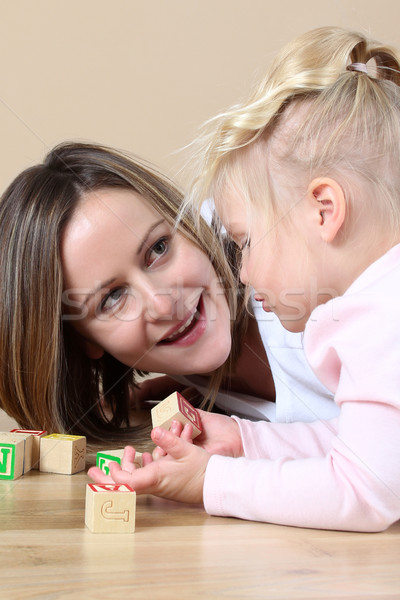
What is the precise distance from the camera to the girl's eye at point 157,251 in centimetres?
135

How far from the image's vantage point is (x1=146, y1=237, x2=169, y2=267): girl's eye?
1.35 m

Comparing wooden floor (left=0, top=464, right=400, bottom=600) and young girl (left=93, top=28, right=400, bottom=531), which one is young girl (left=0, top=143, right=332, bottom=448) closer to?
young girl (left=93, top=28, right=400, bottom=531)

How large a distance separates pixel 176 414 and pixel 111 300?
0.36 meters

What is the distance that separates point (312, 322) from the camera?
3.06 ft

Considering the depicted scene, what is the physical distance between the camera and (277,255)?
106 centimetres

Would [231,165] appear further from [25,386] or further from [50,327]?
[25,386]

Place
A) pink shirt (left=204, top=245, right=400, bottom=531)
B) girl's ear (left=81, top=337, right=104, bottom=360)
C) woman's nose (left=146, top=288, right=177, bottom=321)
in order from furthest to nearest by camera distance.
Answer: girl's ear (left=81, top=337, right=104, bottom=360)
woman's nose (left=146, top=288, right=177, bottom=321)
pink shirt (left=204, top=245, right=400, bottom=531)

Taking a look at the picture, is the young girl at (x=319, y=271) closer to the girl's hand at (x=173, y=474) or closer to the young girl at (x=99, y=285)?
the girl's hand at (x=173, y=474)

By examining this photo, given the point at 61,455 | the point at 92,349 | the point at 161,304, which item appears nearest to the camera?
the point at 61,455

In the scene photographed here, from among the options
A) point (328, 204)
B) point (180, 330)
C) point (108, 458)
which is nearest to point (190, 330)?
point (180, 330)

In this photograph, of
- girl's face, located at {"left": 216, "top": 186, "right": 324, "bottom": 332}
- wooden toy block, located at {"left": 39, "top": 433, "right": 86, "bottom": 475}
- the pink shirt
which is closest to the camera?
the pink shirt

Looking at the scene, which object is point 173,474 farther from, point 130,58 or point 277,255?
point 130,58

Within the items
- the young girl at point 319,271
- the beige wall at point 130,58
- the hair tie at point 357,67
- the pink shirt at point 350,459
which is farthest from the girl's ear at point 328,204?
the beige wall at point 130,58

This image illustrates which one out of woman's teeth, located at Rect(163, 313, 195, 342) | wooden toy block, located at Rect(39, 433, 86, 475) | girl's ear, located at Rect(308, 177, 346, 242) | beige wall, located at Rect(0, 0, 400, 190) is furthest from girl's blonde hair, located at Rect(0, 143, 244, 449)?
beige wall, located at Rect(0, 0, 400, 190)
